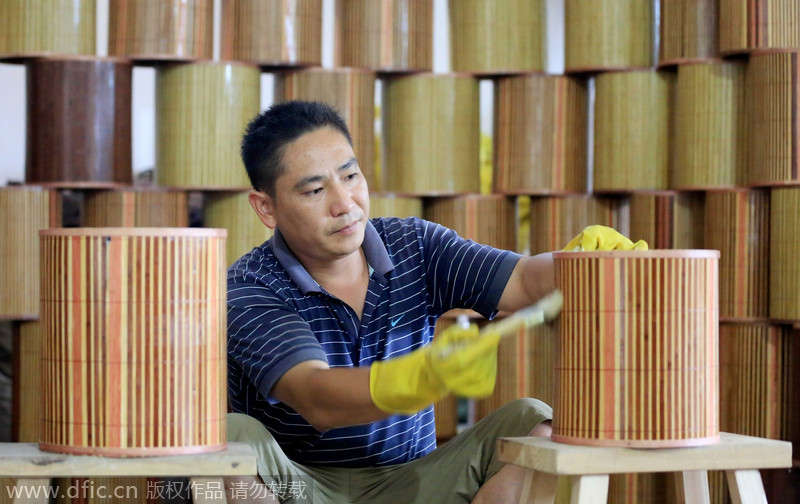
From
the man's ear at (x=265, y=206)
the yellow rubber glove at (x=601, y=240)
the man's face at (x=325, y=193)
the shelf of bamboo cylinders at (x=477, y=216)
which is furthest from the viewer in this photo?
the shelf of bamboo cylinders at (x=477, y=216)

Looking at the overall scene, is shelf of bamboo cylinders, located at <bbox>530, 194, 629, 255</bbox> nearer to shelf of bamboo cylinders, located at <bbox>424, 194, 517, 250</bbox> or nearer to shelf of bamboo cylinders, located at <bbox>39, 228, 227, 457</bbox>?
shelf of bamboo cylinders, located at <bbox>424, 194, 517, 250</bbox>

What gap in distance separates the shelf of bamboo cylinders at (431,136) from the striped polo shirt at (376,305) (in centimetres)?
101

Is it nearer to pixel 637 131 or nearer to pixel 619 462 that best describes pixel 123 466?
pixel 619 462

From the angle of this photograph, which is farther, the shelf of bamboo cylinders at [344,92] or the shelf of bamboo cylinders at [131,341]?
the shelf of bamboo cylinders at [344,92]

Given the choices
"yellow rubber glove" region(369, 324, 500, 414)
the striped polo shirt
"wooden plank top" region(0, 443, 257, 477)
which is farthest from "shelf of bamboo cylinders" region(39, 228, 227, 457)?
the striped polo shirt

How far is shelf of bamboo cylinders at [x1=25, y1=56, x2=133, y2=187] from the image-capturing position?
3.03 m

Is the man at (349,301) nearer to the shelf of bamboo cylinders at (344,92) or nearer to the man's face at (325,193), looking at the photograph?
the man's face at (325,193)

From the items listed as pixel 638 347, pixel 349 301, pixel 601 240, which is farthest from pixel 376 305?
pixel 638 347

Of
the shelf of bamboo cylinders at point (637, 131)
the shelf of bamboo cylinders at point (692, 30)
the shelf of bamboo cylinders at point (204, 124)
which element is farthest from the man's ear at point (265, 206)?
the shelf of bamboo cylinders at point (692, 30)

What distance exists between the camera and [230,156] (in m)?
3.09

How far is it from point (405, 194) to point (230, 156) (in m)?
0.52

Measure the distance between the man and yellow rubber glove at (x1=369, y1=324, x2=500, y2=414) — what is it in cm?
37

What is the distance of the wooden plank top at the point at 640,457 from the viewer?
1.47 metres

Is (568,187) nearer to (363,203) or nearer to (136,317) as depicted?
(363,203)
